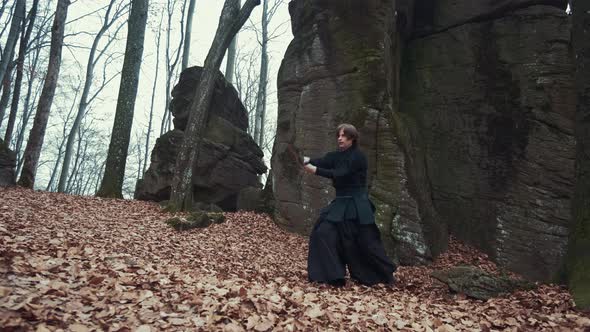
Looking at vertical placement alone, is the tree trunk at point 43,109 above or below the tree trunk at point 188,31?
→ below

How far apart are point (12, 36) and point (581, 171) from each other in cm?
1798

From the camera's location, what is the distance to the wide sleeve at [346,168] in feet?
18.2

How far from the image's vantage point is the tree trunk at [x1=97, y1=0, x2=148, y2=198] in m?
12.4

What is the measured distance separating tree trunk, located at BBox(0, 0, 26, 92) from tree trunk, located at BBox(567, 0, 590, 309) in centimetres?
1690

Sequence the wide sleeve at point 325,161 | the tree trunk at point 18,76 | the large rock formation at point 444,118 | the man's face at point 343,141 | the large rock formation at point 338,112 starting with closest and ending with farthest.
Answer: the man's face at point 343,141 < the wide sleeve at point 325,161 < the large rock formation at point 338,112 < the large rock formation at point 444,118 < the tree trunk at point 18,76

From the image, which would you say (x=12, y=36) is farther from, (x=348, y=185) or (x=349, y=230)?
(x=349, y=230)

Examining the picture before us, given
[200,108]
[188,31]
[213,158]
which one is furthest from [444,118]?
[188,31]

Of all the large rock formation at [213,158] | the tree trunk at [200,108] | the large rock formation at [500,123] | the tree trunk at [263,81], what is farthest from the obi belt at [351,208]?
the tree trunk at [263,81]

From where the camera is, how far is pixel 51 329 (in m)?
2.61

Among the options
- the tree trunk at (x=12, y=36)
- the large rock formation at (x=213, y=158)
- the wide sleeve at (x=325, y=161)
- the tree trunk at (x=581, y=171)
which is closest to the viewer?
the tree trunk at (x=581, y=171)

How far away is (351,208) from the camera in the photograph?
5.75m

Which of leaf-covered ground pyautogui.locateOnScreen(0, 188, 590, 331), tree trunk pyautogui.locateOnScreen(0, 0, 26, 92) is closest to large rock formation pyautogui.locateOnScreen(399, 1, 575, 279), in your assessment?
leaf-covered ground pyautogui.locateOnScreen(0, 188, 590, 331)

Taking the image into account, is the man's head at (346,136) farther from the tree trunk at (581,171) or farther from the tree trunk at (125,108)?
the tree trunk at (125,108)

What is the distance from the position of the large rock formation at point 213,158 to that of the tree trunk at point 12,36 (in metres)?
5.97
